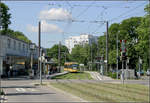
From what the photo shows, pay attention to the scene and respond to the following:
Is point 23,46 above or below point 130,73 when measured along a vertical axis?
above

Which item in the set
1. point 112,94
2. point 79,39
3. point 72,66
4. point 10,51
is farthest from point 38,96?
point 79,39

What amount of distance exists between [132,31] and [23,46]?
24383 mm

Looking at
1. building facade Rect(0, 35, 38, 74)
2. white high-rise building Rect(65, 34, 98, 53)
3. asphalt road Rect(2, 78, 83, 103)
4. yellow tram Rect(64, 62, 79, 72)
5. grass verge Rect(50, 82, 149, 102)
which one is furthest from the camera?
yellow tram Rect(64, 62, 79, 72)

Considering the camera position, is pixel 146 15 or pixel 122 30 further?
pixel 122 30

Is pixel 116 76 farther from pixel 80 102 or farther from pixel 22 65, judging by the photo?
pixel 80 102

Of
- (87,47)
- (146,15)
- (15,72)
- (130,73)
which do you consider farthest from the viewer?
(87,47)

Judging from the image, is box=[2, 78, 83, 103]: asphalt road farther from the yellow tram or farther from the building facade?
the yellow tram

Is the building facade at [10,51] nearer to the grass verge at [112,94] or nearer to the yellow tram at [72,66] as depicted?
the yellow tram at [72,66]

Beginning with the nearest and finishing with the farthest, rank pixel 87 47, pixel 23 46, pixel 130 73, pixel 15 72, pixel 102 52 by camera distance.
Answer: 1. pixel 130 73
2. pixel 15 72
3. pixel 23 46
4. pixel 102 52
5. pixel 87 47

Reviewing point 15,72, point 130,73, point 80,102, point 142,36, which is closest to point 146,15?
point 142,36

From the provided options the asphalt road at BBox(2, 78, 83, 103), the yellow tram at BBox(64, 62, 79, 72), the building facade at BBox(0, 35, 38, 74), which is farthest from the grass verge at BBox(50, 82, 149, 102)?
the yellow tram at BBox(64, 62, 79, 72)

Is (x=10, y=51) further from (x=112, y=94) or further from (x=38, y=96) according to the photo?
(x=112, y=94)

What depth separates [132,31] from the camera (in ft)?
227

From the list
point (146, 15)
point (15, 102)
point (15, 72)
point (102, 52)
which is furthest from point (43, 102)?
point (102, 52)
